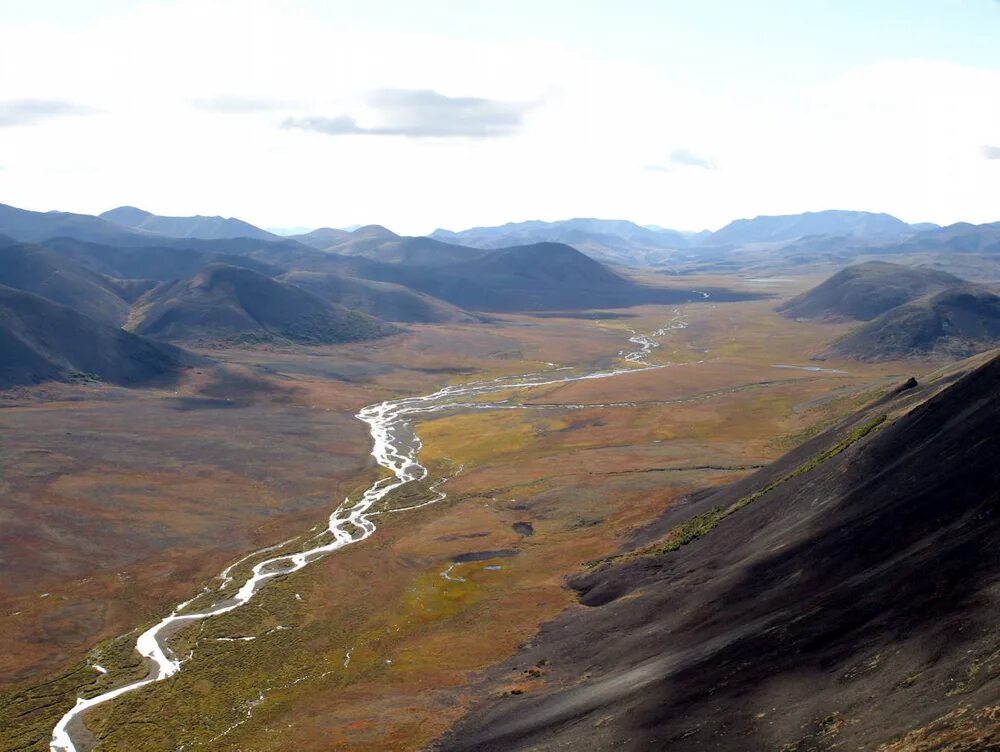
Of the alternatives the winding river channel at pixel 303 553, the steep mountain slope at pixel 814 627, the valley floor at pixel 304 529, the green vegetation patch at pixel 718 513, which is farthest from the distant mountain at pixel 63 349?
the steep mountain slope at pixel 814 627

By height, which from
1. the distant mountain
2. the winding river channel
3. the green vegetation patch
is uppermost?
the distant mountain

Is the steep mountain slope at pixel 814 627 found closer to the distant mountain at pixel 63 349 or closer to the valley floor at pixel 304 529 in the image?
the valley floor at pixel 304 529

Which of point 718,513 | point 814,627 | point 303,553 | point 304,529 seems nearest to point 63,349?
point 304,529

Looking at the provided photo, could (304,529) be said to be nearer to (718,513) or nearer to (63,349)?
(718,513)

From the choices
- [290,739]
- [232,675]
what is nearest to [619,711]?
[290,739]

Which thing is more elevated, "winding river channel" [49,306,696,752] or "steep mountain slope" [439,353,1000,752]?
"steep mountain slope" [439,353,1000,752]

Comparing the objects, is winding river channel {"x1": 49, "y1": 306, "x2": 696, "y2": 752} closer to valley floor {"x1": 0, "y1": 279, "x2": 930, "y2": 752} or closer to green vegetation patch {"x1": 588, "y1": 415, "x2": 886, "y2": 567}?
valley floor {"x1": 0, "y1": 279, "x2": 930, "y2": 752}

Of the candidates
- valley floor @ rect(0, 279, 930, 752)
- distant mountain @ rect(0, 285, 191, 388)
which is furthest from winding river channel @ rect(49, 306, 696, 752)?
distant mountain @ rect(0, 285, 191, 388)

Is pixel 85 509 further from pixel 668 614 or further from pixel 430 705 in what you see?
pixel 668 614

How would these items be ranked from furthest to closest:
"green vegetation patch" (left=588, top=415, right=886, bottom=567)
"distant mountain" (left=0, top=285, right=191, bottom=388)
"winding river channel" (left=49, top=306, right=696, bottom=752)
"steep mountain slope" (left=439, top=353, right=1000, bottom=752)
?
"distant mountain" (left=0, top=285, right=191, bottom=388)
"green vegetation patch" (left=588, top=415, right=886, bottom=567)
"winding river channel" (left=49, top=306, right=696, bottom=752)
"steep mountain slope" (left=439, top=353, right=1000, bottom=752)
